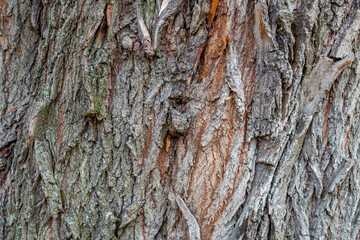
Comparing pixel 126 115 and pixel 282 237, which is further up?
pixel 126 115

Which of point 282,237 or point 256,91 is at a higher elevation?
point 256,91

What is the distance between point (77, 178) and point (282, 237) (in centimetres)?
106

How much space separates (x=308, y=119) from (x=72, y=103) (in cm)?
119

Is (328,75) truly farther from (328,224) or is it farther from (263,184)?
(328,224)

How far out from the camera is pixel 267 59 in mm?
1305

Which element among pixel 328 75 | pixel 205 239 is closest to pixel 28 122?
pixel 205 239

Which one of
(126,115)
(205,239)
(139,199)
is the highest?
(126,115)

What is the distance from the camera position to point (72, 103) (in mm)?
1436

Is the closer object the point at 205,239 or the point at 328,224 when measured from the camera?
the point at 205,239

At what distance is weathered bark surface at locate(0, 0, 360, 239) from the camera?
1.32 metres

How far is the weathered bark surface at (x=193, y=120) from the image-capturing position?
132cm

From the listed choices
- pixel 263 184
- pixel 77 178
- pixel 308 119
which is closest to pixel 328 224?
pixel 263 184

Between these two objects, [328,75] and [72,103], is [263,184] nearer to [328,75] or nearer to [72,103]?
[328,75]

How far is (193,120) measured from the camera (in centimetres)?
136
